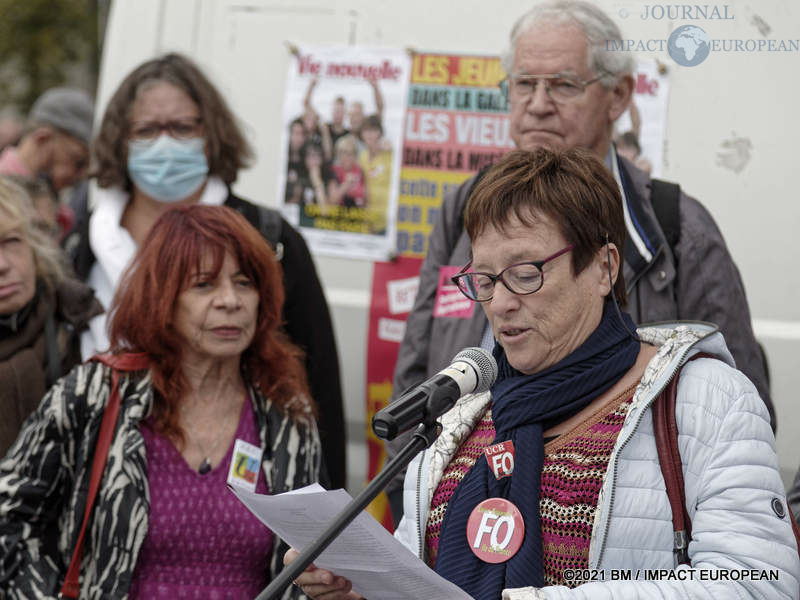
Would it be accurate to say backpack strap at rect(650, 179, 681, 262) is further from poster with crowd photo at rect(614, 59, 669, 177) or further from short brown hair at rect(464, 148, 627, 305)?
short brown hair at rect(464, 148, 627, 305)

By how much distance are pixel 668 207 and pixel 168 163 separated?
6.33 feet

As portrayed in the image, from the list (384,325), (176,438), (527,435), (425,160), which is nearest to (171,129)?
(425,160)

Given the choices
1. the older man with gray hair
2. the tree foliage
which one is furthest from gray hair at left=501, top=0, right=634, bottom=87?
the tree foliage

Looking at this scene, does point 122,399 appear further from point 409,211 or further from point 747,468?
point 747,468

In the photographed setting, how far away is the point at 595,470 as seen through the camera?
206cm

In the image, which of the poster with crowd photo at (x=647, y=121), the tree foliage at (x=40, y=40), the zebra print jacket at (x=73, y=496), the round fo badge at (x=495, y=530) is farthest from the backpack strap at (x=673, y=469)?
the tree foliage at (x=40, y=40)

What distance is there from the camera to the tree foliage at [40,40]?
1506cm

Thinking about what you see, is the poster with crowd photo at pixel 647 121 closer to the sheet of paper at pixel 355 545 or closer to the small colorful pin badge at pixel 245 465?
the small colorful pin badge at pixel 245 465

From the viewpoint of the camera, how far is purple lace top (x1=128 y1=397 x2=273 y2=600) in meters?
2.96

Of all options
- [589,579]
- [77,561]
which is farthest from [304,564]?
[77,561]

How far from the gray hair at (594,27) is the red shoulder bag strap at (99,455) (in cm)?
152

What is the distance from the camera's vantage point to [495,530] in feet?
6.95

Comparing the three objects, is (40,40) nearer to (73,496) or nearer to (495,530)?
(73,496)

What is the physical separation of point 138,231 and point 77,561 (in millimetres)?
1524
